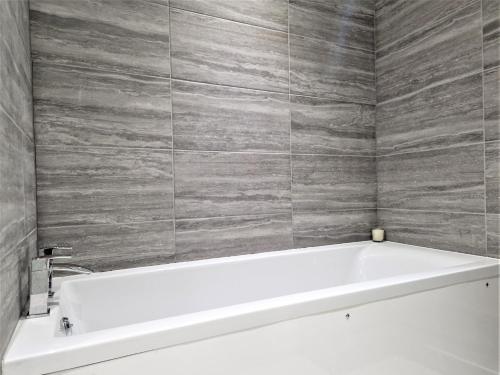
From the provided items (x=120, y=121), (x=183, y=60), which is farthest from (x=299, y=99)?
(x=120, y=121)

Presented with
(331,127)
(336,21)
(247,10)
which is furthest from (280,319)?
(336,21)

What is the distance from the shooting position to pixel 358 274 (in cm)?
200

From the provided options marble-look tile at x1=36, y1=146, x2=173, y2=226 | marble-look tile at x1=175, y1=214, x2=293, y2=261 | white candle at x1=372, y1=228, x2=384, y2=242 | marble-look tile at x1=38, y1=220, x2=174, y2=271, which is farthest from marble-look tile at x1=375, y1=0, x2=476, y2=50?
marble-look tile at x1=38, y1=220, x2=174, y2=271

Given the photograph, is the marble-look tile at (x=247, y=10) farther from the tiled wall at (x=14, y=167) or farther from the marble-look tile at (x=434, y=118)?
the marble-look tile at (x=434, y=118)

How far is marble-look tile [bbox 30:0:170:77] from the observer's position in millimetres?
1476

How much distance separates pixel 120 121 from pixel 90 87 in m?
0.20

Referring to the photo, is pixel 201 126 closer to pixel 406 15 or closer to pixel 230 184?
pixel 230 184

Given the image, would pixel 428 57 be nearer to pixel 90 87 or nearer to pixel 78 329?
pixel 90 87

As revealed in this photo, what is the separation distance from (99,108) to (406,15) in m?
1.90

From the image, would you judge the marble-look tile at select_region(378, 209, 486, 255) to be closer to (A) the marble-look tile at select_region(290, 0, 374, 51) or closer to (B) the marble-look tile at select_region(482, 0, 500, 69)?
(B) the marble-look tile at select_region(482, 0, 500, 69)

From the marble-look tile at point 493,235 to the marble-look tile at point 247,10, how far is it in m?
1.53

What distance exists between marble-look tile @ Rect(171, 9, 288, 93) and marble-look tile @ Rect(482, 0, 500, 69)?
3.33 feet

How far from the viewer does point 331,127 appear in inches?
84.5

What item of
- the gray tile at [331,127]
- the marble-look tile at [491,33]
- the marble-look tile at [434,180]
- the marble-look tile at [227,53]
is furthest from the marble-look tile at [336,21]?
the marble-look tile at [434,180]
